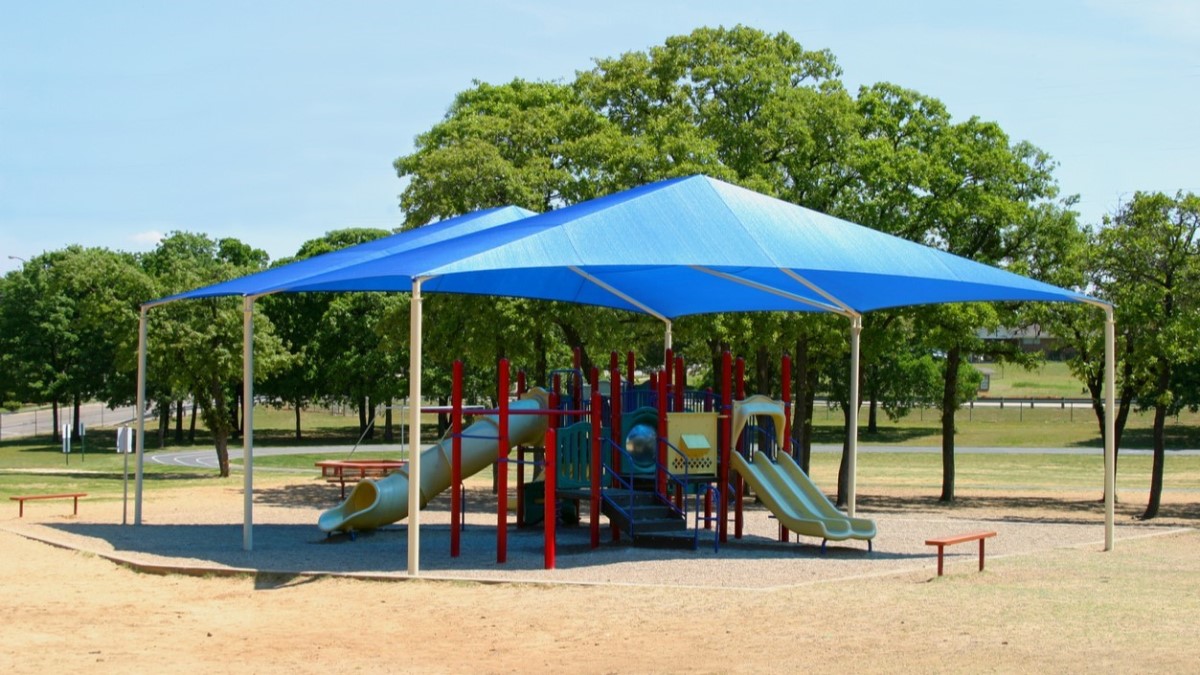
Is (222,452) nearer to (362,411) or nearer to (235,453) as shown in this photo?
(235,453)

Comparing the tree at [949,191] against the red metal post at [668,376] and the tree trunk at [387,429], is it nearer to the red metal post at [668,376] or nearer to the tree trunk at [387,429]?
the red metal post at [668,376]

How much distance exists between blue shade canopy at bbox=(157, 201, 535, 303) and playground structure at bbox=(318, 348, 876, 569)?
7.50 feet

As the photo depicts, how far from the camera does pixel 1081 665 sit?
8.70 m

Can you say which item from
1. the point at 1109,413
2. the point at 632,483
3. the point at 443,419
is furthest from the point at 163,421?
the point at 1109,413

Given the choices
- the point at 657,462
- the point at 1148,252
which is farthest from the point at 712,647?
the point at 1148,252

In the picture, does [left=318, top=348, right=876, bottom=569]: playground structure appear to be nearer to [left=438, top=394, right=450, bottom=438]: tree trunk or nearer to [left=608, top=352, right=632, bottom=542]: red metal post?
[left=608, top=352, right=632, bottom=542]: red metal post

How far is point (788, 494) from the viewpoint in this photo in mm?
15922

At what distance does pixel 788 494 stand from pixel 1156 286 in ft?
34.2

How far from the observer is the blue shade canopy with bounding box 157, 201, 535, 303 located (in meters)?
15.8

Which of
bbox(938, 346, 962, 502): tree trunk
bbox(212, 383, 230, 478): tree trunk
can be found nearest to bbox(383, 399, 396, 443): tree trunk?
bbox(212, 383, 230, 478): tree trunk

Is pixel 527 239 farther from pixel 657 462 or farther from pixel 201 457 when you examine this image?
pixel 201 457

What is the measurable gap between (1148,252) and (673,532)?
11163 mm

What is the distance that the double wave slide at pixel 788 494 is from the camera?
607 inches

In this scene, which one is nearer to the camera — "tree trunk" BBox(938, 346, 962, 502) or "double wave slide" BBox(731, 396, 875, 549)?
"double wave slide" BBox(731, 396, 875, 549)
